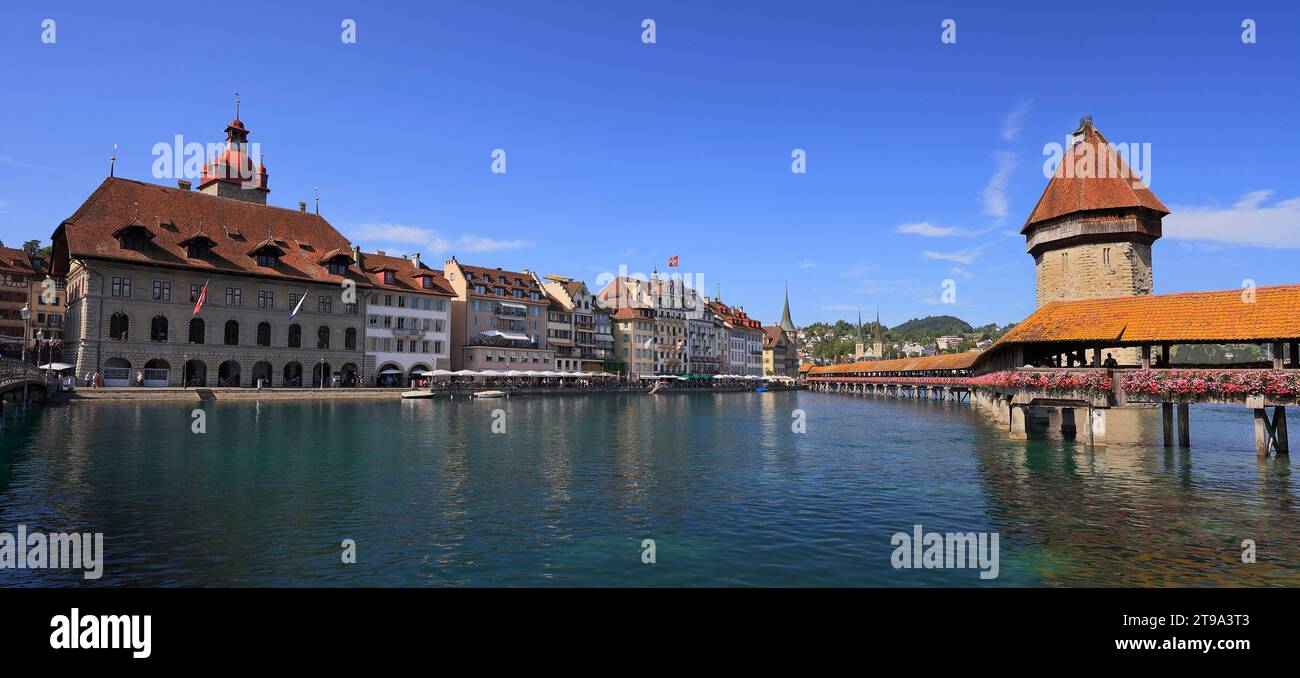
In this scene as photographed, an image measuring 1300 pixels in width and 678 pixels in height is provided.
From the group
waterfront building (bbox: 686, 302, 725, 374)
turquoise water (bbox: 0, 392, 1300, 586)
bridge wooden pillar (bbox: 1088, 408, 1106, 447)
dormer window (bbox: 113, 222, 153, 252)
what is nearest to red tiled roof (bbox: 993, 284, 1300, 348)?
bridge wooden pillar (bbox: 1088, 408, 1106, 447)

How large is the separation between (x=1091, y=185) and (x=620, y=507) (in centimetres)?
6290

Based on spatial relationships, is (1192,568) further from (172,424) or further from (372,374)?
(372,374)

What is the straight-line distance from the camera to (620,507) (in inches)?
796

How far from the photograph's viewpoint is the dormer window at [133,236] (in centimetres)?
6631

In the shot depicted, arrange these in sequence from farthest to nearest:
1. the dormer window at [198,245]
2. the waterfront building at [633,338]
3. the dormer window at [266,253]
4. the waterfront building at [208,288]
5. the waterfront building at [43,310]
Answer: the waterfront building at [633,338], the waterfront building at [43,310], the dormer window at [266,253], the dormer window at [198,245], the waterfront building at [208,288]

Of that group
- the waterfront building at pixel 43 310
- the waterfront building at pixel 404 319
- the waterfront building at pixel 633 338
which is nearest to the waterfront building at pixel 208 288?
the waterfront building at pixel 404 319

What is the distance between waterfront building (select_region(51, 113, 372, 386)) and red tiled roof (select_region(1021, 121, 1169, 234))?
71.6 meters

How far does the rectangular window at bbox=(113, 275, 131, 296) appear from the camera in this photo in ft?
213

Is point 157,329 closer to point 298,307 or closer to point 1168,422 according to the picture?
point 298,307

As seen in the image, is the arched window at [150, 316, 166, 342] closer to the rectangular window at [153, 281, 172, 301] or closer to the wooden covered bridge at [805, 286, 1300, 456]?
the rectangular window at [153, 281, 172, 301]

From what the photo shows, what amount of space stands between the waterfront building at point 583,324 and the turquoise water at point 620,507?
79.0m

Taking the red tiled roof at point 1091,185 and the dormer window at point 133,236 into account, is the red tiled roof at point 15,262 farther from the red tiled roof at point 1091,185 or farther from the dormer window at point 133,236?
the red tiled roof at point 1091,185

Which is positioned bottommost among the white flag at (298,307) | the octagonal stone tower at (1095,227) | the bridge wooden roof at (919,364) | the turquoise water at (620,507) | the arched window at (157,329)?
the turquoise water at (620,507)
